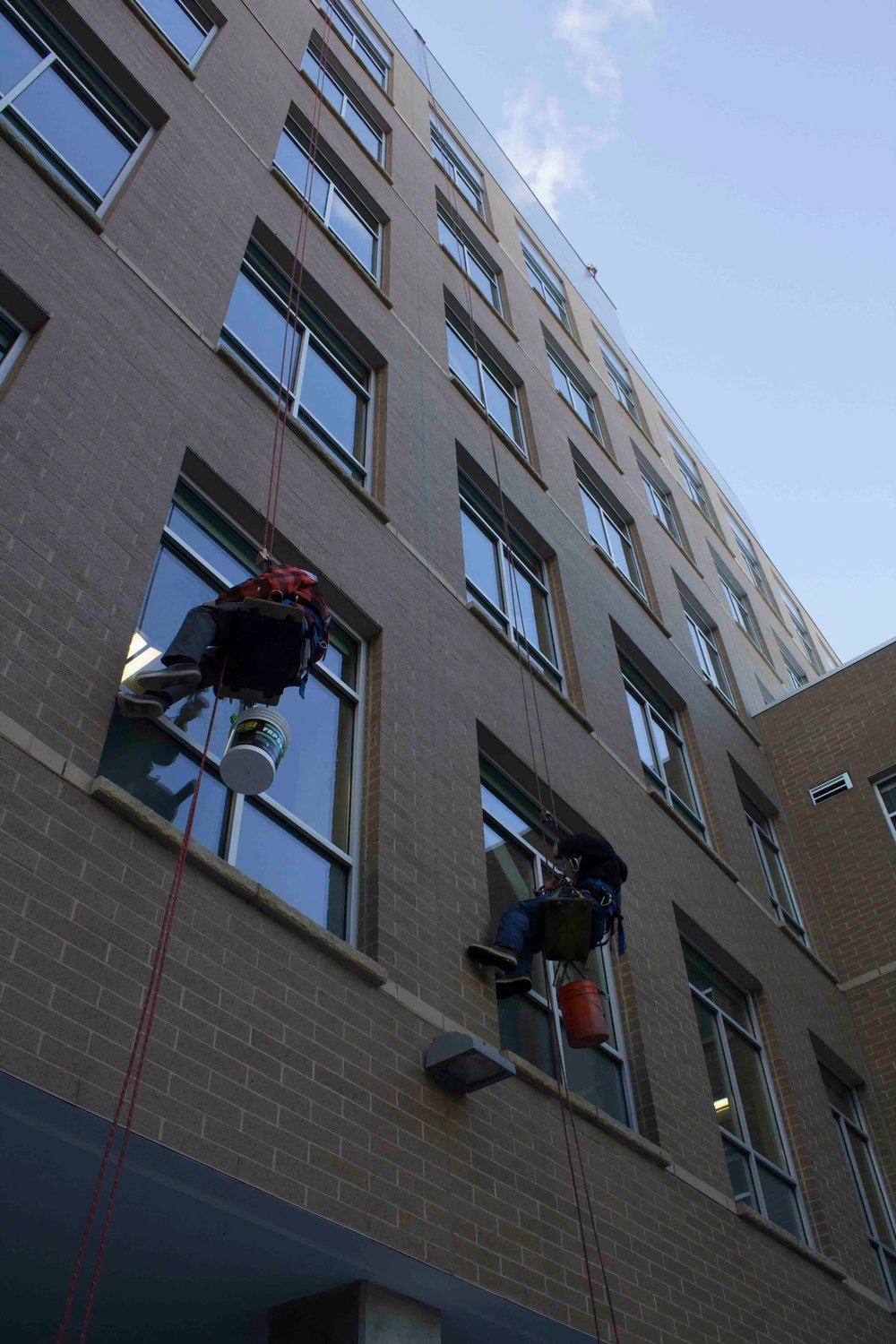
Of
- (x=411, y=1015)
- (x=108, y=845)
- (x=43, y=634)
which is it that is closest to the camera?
(x=108, y=845)

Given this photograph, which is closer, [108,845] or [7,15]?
[108,845]

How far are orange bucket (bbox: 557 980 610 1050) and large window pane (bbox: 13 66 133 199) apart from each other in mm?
7140

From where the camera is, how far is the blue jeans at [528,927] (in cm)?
850

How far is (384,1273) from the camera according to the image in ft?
21.5

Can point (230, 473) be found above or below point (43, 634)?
above

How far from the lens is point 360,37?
779 inches

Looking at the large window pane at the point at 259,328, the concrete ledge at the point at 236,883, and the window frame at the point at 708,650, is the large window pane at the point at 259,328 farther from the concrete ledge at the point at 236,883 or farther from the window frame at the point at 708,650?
the window frame at the point at 708,650

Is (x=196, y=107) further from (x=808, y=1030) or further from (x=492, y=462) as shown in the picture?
(x=808, y=1030)

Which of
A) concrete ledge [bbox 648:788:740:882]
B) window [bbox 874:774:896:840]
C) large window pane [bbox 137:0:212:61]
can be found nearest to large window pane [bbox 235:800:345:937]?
concrete ledge [bbox 648:788:740:882]

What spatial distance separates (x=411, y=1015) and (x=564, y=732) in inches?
196

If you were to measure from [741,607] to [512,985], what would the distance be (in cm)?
1923

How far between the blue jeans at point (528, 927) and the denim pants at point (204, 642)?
2859mm

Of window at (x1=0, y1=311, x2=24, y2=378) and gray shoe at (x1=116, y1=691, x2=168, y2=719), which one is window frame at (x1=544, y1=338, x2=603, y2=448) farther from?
gray shoe at (x1=116, y1=691, x2=168, y2=719)

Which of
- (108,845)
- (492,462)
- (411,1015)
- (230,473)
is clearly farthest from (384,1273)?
(492,462)
